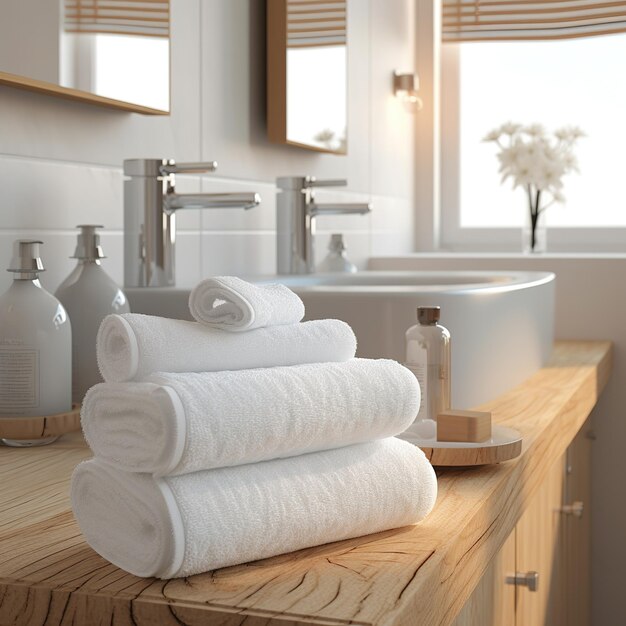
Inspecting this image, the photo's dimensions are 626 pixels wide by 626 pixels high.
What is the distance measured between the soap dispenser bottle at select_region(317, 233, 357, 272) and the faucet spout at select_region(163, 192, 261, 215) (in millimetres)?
588

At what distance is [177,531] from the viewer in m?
0.54

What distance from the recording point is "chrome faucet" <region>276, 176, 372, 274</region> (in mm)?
1671

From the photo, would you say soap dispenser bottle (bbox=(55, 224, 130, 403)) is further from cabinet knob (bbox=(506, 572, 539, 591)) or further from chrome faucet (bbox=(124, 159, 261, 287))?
cabinet knob (bbox=(506, 572, 539, 591))

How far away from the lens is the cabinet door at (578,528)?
1607 millimetres

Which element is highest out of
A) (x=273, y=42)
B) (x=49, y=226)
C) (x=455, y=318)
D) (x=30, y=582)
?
(x=273, y=42)

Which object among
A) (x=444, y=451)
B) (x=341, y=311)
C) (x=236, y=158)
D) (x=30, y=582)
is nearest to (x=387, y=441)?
(x=444, y=451)

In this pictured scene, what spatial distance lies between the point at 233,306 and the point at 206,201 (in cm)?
65

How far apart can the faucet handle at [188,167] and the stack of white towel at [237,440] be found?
57 cm

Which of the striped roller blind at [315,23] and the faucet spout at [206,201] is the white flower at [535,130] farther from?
the faucet spout at [206,201]

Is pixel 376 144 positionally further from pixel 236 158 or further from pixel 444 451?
pixel 444 451

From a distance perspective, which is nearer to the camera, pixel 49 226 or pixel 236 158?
pixel 49 226

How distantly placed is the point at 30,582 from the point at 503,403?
755 mm

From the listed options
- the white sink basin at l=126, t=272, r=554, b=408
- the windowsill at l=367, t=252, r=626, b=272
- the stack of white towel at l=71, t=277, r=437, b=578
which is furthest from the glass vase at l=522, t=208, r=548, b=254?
the stack of white towel at l=71, t=277, r=437, b=578

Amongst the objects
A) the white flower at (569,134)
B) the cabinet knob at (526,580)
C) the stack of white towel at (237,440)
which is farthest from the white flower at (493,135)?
the stack of white towel at (237,440)
